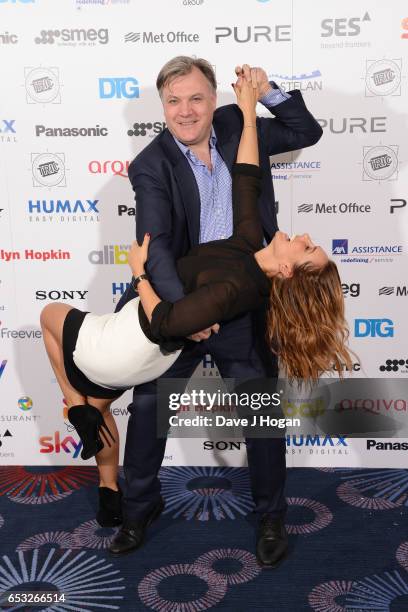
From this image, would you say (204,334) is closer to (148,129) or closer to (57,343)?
(57,343)

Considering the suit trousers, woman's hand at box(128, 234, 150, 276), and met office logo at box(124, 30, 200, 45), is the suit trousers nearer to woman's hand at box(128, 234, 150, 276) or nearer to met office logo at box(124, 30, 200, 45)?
woman's hand at box(128, 234, 150, 276)

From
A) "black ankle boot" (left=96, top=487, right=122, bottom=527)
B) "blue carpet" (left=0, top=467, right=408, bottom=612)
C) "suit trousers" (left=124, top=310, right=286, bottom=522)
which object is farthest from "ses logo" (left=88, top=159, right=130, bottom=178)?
"blue carpet" (left=0, top=467, right=408, bottom=612)

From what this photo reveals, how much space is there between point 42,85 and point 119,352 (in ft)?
5.20

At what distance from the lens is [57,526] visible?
3.18 m

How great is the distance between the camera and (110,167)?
3359 mm

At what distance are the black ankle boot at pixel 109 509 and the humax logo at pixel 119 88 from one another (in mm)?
2016

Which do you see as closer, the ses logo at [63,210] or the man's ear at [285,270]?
the man's ear at [285,270]

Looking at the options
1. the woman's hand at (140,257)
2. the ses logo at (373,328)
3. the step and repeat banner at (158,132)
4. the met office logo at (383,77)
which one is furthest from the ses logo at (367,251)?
the woman's hand at (140,257)

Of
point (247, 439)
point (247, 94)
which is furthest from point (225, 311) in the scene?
point (247, 94)

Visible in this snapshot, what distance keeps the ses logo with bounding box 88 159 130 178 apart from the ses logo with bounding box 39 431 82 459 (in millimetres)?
1588

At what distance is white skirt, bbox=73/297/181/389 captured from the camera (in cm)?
256

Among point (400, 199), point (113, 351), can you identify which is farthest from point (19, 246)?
point (400, 199)

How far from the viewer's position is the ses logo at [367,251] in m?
3.38

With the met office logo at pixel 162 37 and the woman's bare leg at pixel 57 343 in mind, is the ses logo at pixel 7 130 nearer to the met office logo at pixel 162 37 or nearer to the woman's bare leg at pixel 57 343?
the met office logo at pixel 162 37
